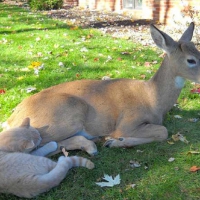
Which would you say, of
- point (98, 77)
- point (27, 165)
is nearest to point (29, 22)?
point (98, 77)

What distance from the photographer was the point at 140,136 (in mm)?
4652

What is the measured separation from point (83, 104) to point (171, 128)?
3.86ft

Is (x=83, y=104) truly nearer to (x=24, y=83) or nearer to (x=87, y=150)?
(x=87, y=150)

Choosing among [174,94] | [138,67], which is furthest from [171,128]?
[138,67]

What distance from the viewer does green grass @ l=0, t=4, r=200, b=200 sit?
12.2 ft

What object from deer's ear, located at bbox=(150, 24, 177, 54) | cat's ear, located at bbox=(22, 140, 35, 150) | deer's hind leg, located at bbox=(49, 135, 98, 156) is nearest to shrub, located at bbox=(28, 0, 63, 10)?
deer's ear, located at bbox=(150, 24, 177, 54)

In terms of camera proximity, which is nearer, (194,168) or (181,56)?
(194,168)

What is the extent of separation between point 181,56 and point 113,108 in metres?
1.00

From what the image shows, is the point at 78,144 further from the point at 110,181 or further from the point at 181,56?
the point at 181,56

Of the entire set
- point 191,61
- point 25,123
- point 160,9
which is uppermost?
point 191,61

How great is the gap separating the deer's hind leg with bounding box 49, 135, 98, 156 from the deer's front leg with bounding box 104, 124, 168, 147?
229 mm

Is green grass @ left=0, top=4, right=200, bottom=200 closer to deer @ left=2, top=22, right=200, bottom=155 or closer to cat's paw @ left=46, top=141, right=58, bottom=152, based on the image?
deer @ left=2, top=22, right=200, bottom=155

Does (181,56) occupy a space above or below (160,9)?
above

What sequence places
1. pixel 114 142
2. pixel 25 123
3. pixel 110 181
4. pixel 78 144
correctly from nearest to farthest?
pixel 110 181 → pixel 25 123 → pixel 78 144 → pixel 114 142
